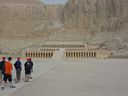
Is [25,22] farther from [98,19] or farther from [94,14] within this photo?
[98,19]

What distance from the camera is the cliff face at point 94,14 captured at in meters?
102

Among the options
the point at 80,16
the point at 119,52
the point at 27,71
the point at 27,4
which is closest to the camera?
the point at 27,71

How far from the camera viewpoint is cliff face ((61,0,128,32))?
102m

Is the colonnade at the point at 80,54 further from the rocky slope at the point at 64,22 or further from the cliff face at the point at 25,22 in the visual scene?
the cliff face at the point at 25,22

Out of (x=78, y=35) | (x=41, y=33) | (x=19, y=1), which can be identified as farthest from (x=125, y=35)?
(x=19, y=1)

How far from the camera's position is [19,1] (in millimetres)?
125438

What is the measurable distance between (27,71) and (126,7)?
291 feet

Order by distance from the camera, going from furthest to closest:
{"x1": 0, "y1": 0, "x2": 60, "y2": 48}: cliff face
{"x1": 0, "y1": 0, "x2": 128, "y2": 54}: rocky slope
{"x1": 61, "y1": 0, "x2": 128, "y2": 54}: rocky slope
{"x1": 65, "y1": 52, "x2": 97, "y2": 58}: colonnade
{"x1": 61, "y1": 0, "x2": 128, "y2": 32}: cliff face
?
{"x1": 0, "y1": 0, "x2": 60, "y2": 48}: cliff face
{"x1": 61, "y1": 0, "x2": 128, "y2": 32}: cliff face
{"x1": 0, "y1": 0, "x2": 128, "y2": 54}: rocky slope
{"x1": 61, "y1": 0, "x2": 128, "y2": 54}: rocky slope
{"x1": 65, "y1": 52, "x2": 97, "y2": 58}: colonnade

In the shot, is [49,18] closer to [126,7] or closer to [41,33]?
[41,33]

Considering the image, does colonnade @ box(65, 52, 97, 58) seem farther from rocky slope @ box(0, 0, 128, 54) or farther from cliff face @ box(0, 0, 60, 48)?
cliff face @ box(0, 0, 60, 48)

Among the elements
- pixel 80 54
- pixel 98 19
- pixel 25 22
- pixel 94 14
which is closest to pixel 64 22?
pixel 94 14

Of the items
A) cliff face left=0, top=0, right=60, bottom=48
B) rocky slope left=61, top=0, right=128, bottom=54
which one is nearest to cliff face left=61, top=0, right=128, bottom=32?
rocky slope left=61, top=0, right=128, bottom=54

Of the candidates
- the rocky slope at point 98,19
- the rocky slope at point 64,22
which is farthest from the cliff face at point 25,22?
the rocky slope at point 98,19

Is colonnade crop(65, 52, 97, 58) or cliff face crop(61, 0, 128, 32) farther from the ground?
cliff face crop(61, 0, 128, 32)
